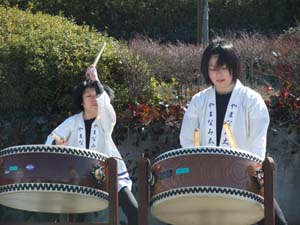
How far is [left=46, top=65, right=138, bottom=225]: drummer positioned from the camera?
494cm

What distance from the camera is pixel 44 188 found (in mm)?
4160

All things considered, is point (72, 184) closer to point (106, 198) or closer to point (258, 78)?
point (106, 198)

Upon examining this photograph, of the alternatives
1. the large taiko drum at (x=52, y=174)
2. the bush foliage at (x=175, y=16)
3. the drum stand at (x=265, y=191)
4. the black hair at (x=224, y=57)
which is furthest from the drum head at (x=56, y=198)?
the bush foliage at (x=175, y=16)

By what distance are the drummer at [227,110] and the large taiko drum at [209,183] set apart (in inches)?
15.6

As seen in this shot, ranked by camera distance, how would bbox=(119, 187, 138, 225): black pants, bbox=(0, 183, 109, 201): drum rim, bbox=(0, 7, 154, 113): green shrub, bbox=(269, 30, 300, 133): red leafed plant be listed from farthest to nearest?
bbox=(0, 7, 154, 113): green shrub, bbox=(269, 30, 300, 133): red leafed plant, bbox=(119, 187, 138, 225): black pants, bbox=(0, 183, 109, 201): drum rim

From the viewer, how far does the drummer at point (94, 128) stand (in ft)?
16.2

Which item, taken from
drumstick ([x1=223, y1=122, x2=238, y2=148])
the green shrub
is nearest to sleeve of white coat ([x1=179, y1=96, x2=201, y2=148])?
drumstick ([x1=223, y1=122, x2=238, y2=148])

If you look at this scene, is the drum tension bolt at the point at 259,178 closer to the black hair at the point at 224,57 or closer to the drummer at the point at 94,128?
the black hair at the point at 224,57

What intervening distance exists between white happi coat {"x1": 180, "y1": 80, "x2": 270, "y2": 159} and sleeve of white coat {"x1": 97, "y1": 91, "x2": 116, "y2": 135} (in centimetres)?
56

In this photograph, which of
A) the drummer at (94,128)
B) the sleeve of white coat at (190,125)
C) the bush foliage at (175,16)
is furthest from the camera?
the bush foliage at (175,16)

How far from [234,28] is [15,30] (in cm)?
467

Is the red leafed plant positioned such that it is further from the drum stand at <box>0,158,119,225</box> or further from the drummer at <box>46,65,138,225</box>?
the drum stand at <box>0,158,119,225</box>

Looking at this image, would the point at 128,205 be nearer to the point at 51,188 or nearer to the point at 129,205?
the point at 129,205

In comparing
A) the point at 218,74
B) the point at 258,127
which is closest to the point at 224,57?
the point at 218,74
